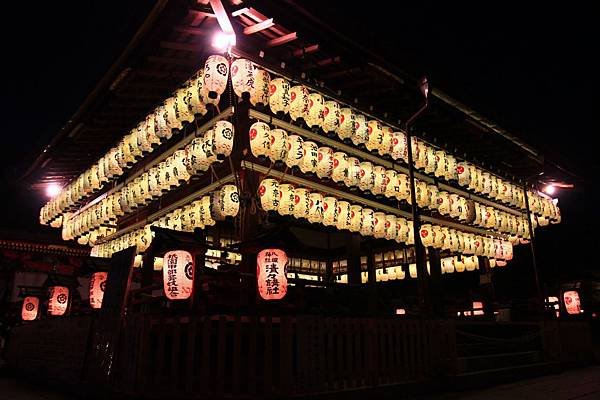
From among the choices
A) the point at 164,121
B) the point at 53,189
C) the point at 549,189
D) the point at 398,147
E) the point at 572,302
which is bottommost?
the point at 572,302

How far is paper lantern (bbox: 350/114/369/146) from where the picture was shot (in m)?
13.0

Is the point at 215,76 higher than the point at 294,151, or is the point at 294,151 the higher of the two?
the point at 215,76

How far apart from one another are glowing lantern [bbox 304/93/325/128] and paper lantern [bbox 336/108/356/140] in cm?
76

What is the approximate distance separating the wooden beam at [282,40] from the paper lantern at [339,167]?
3462mm

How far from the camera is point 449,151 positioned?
18203mm

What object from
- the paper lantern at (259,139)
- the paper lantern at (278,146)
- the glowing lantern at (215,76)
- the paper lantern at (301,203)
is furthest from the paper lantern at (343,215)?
the glowing lantern at (215,76)

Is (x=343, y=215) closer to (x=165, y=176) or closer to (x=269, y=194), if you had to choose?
(x=269, y=194)

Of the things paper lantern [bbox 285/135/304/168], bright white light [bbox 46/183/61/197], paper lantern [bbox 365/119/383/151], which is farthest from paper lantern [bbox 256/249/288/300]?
bright white light [bbox 46/183/61/197]

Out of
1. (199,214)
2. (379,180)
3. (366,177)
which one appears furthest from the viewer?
(379,180)

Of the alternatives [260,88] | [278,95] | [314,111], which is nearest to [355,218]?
[314,111]

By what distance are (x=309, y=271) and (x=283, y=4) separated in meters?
15.7

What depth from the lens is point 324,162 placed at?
12.1 meters

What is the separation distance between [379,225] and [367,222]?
83 cm

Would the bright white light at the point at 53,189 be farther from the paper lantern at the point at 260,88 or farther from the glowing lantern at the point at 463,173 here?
the glowing lantern at the point at 463,173
